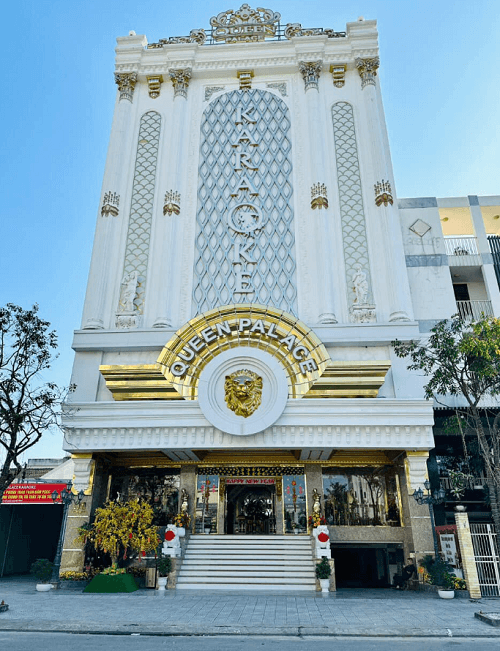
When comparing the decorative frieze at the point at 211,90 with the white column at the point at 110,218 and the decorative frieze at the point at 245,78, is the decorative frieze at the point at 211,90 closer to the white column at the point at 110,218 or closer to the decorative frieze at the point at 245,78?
the decorative frieze at the point at 245,78

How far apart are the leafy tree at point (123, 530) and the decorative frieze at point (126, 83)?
18.7 meters

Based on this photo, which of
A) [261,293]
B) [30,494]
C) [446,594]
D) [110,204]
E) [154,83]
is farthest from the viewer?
[154,83]

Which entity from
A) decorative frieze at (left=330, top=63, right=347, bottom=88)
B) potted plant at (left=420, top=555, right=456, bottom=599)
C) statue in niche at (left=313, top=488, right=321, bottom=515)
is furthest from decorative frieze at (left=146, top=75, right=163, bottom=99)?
potted plant at (left=420, top=555, right=456, bottom=599)

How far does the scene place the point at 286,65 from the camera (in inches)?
922

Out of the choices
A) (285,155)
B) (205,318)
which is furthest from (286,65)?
(205,318)

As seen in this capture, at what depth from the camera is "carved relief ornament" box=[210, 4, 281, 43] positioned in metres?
24.8

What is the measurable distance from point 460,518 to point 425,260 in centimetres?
1195

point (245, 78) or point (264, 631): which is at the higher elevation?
→ point (245, 78)

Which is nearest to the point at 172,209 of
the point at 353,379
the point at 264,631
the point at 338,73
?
the point at 353,379

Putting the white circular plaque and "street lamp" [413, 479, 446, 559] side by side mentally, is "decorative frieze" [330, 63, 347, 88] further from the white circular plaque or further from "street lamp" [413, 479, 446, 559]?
"street lamp" [413, 479, 446, 559]

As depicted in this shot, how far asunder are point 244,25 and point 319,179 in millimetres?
10977

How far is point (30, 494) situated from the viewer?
1945 centimetres

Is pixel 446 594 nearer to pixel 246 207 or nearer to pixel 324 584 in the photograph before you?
pixel 324 584

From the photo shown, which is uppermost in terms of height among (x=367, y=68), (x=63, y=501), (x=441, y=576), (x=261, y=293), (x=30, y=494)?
(x=367, y=68)
